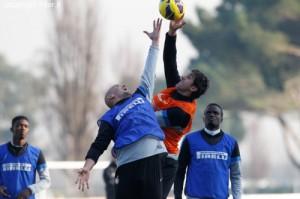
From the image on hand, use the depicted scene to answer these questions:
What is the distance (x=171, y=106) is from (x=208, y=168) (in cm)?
87

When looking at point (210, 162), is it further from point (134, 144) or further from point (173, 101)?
point (134, 144)

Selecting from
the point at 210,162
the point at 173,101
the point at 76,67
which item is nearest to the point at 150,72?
the point at 173,101

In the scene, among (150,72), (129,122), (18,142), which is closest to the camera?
(129,122)

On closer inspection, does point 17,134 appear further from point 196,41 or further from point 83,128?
point 196,41

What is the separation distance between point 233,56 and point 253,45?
1.85m

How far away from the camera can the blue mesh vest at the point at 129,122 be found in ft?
27.2

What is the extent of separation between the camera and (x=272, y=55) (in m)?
49.0

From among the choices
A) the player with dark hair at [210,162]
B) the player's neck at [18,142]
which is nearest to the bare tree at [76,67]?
the player's neck at [18,142]

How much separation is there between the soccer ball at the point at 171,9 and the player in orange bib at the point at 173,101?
9cm

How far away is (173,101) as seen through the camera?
8.92 meters

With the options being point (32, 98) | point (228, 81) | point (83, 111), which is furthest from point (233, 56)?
point (32, 98)

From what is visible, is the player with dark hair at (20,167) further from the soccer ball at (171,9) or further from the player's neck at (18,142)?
the soccer ball at (171,9)

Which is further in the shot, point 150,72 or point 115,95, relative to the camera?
point 150,72

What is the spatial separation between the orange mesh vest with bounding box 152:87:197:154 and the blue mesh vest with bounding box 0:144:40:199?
2506mm
